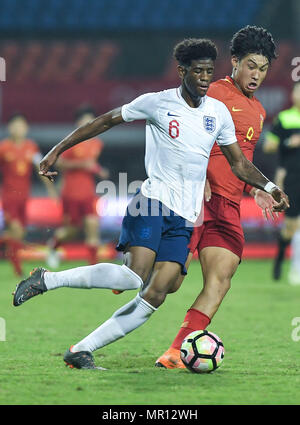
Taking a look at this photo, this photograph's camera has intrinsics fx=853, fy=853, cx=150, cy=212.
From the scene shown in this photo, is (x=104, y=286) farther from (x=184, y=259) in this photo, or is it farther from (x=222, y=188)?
(x=222, y=188)

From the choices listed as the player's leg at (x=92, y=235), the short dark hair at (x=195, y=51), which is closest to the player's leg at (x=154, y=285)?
the short dark hair at (x=195, y=51)

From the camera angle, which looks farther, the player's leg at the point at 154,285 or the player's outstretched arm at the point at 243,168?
the player's outstretched arm at the point at 243,168

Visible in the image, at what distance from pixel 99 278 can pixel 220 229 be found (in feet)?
2.97

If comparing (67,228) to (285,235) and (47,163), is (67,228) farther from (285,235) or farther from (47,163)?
(47,163)

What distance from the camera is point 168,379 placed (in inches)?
174

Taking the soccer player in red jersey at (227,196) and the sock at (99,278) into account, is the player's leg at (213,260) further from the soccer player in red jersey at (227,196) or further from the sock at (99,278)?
the sock at (99,278)

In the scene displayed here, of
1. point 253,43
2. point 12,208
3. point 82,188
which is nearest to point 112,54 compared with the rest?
point 82,188

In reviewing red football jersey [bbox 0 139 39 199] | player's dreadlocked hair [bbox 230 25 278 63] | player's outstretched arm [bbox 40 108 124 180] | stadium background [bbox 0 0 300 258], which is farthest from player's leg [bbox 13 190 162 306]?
stadium background [bbox 0 0 300 258]

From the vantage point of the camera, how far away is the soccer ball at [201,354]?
179 inches

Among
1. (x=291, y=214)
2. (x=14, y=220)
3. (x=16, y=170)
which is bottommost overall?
(x=291, y=214)

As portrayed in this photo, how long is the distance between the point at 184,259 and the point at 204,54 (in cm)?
111

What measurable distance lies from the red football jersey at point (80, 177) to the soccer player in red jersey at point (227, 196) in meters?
6.00

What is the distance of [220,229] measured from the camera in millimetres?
5027
